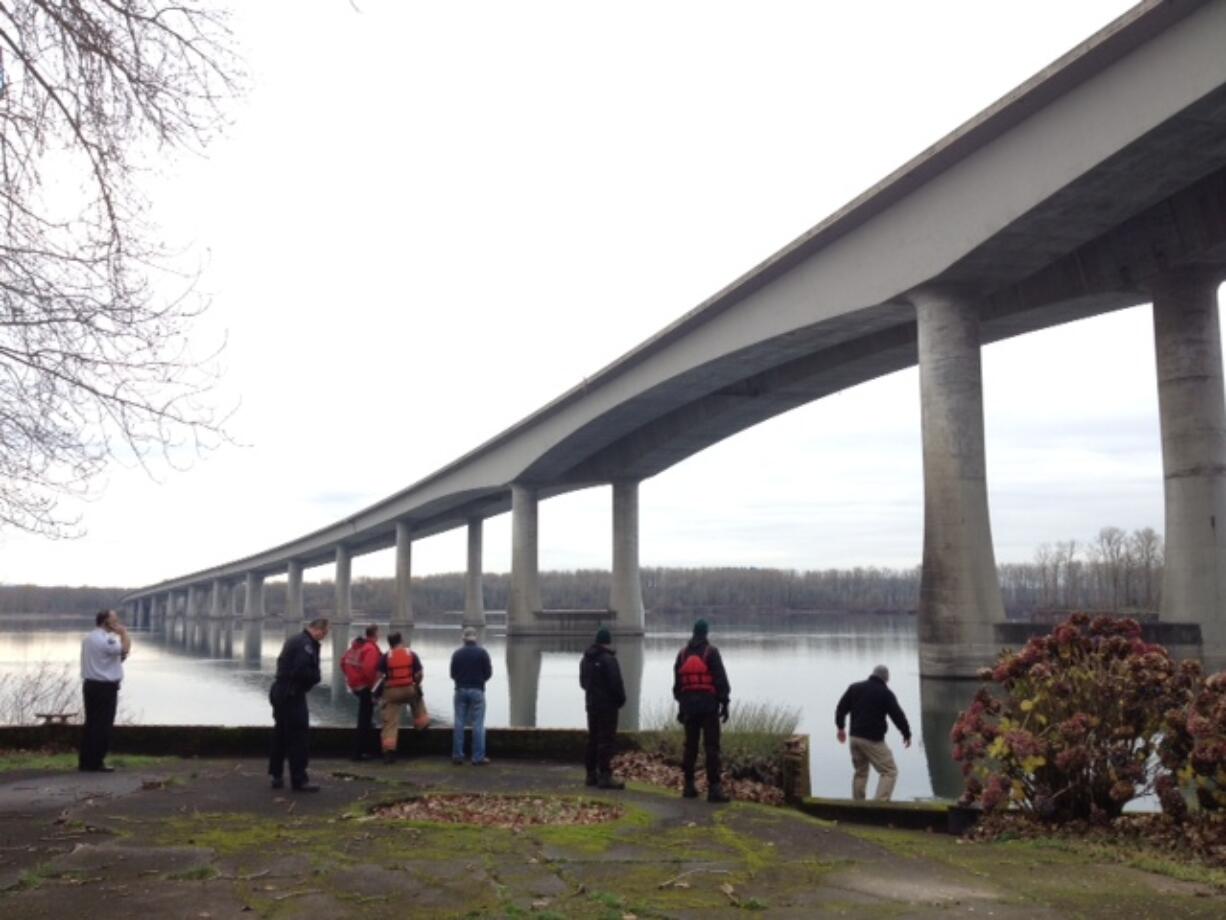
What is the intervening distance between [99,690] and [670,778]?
5784mm

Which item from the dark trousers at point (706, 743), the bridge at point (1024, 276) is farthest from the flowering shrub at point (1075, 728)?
the bridge at point (1024, 276)

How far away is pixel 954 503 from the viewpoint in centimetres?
2714

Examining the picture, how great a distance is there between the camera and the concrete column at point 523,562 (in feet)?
211

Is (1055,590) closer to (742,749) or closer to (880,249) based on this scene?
(880,249)

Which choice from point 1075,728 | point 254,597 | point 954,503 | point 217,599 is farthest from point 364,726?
point 217,599

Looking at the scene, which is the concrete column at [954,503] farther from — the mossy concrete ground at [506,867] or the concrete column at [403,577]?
the concrete column at [403,577]

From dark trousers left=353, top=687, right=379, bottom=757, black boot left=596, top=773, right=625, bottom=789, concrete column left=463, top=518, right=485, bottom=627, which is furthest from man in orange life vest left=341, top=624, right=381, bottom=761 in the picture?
concrete column left=463, top=518, right=485, bottom=627

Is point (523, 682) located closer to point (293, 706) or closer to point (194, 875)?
point (293, 706)

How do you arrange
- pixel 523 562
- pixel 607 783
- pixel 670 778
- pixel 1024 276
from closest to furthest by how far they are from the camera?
pixel 607 783 < pixel 670 778 < pixel 1024 276 < pixel 523 562

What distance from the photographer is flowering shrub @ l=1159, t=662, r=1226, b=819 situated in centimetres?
759

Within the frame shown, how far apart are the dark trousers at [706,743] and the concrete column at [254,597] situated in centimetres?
12184

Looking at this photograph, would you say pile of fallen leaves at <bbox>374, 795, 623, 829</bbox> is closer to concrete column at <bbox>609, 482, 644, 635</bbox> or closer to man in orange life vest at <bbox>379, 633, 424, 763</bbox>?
man in orange life vest at <bbox>379, 633, 424, 763</bbox>

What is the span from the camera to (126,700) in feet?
92.0

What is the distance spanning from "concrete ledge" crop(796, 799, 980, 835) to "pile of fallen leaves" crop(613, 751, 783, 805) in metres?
0.65
